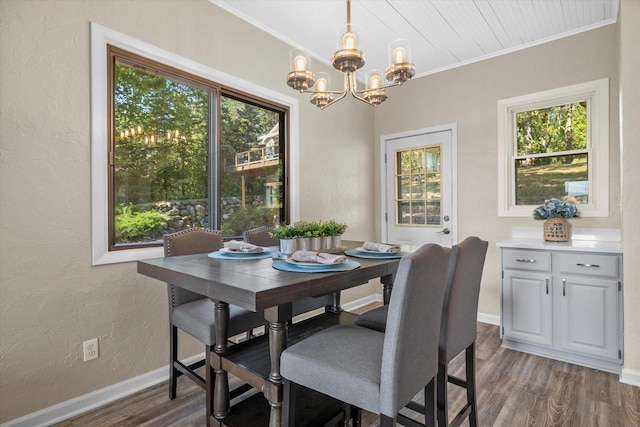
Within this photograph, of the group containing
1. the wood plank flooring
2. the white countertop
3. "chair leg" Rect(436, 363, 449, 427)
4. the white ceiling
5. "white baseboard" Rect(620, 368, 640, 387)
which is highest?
the white ceiling

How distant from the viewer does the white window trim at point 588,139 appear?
2990mm

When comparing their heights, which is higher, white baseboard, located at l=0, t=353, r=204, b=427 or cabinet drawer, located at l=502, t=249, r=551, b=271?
cabinet drawer, located at l=502, t=249, r=551, b=271

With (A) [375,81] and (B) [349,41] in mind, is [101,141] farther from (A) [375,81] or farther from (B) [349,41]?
→ (A) [375,81]

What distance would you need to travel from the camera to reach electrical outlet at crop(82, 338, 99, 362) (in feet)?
6.69

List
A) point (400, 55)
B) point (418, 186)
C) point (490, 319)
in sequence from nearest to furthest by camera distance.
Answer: point (400, 55) → point (490, 319) → point (418, 186)

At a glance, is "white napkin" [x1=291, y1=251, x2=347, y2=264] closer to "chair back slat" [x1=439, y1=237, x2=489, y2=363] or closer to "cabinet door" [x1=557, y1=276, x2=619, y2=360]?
"chair back slat" [x1=439, y1=237, x2=489, y2=363]

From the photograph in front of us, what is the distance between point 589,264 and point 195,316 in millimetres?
2787

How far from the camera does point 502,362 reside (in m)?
2.68

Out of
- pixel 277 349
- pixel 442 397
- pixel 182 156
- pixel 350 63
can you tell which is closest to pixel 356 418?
pixel 442 397

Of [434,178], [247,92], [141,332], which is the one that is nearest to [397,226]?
[434,178]

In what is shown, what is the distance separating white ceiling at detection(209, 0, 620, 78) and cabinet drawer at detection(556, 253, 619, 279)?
1976 mm

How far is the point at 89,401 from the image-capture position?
2.04 m

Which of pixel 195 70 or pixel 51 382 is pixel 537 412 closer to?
pixel 51 382

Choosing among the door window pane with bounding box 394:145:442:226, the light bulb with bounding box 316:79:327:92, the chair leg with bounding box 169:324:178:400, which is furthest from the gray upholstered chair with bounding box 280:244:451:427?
the door window pane with bounding box 394:145:442:226
